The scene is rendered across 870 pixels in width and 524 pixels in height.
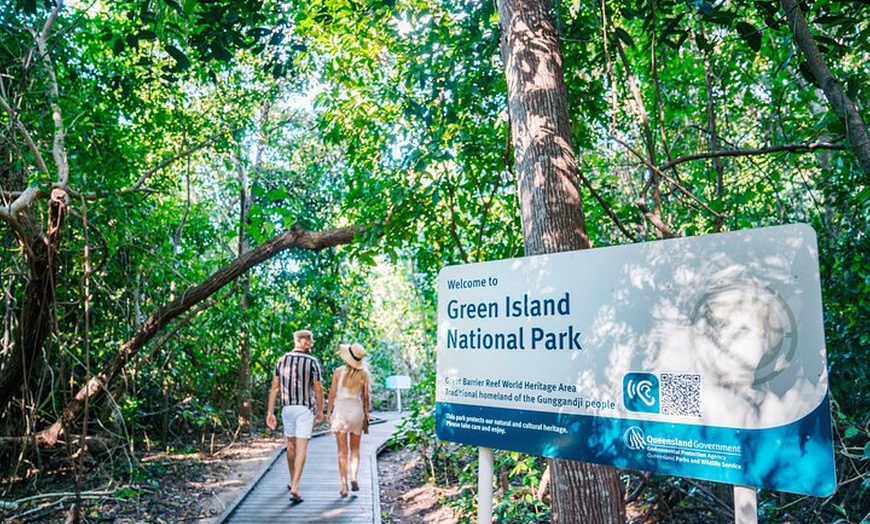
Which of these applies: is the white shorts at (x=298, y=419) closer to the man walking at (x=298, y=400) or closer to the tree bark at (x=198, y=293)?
the man walking at (x=298, y=400)

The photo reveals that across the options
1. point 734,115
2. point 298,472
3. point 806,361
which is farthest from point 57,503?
point 734,115

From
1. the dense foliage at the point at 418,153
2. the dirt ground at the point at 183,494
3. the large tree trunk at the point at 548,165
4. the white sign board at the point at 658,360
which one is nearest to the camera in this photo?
the white sign board at the point at 658,360

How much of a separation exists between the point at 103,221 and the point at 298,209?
4.68 m

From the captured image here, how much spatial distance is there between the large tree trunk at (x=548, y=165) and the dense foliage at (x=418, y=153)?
303 millimetres

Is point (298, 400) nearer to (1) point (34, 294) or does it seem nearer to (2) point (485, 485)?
(1) point (34, 294)

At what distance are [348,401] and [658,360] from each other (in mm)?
5611

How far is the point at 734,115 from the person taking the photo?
285 inches

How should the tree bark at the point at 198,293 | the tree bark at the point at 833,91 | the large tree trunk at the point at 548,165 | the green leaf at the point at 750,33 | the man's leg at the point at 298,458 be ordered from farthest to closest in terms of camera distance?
the tree bark at the point at 198,293 < the man's leg at the point at 298,458 < the green leaf at the point at 750,33 < the large tree trunk at the point at 548,165 < the tree bark at the point at 833,91


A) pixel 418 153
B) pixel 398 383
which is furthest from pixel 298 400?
pixel 398 383

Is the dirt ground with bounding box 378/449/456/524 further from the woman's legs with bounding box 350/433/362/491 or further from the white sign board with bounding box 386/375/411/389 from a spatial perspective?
the white sign board with bounding box 386/375/411/389

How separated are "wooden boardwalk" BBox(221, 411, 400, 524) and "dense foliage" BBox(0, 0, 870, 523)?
41.0 inches

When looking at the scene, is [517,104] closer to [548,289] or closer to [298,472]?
[548,289]

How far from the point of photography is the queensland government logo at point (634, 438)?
2.14 m

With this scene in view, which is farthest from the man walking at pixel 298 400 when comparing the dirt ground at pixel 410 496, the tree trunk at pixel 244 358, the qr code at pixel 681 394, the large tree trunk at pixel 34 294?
the tree trunk at pixel 244 358
